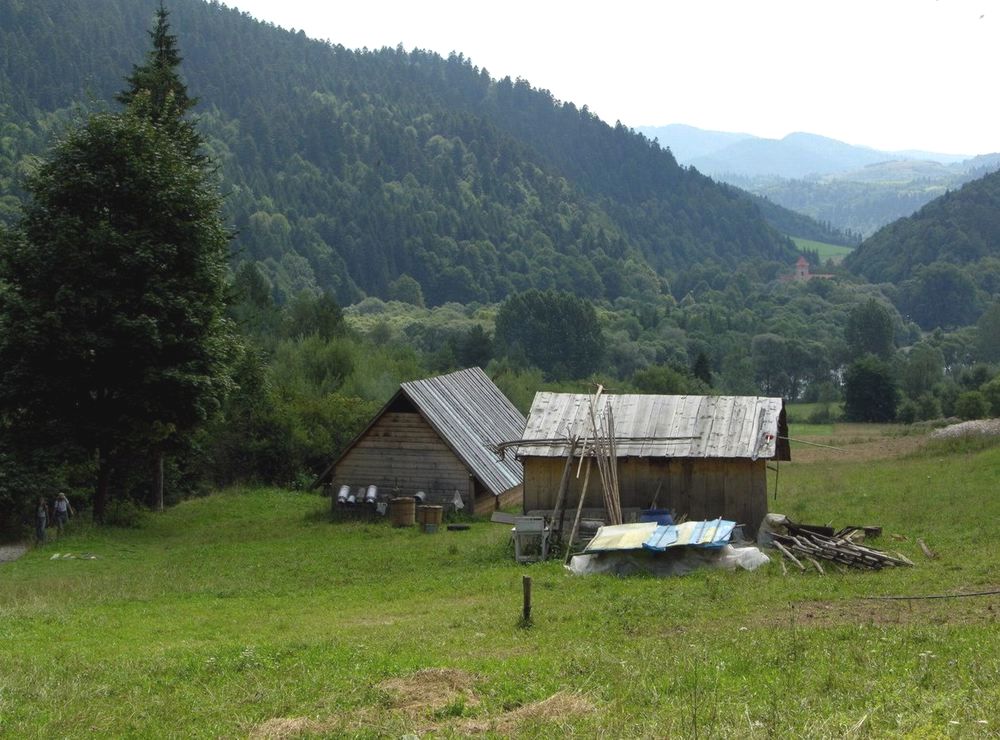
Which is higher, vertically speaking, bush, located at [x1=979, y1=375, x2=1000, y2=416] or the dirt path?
bush, located at [x1=979, y1=375, x2=1000, y2=416]

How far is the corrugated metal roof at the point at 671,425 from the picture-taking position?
26234 millimetres

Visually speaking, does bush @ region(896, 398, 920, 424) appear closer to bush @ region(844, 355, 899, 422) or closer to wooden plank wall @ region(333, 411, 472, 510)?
bush @ region(844, 355, 899, 422)

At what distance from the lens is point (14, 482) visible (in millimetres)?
29531

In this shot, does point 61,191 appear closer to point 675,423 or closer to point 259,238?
point 675,423

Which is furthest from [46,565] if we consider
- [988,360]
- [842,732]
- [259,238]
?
[259,238]

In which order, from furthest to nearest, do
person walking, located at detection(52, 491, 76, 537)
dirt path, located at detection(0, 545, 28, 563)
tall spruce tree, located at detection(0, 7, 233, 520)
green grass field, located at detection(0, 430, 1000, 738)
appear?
person walking, located at detection(52, 491, 76, 537)
tall spruce tree, located at detection(0, 7, 233, 520)
dirt path, located at detection(0, 545, 28, 563)
green grass field, located at detection(0, 430, 1000, 738)

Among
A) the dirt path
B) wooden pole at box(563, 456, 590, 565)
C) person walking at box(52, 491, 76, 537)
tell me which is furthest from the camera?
person walking at box(52, 491, 76, 537)

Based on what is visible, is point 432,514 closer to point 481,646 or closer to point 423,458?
point 423,458

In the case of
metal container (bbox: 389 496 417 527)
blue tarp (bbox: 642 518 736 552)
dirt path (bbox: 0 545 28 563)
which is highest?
blue tarp (bbox: 642 518 736 552)

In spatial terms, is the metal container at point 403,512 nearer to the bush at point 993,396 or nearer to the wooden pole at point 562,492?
the wooden pole at point 562,492

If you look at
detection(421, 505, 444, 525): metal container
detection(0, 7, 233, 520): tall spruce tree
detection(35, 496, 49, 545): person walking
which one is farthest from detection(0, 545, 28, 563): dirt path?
detection(421, 505, 444, 525): metal container

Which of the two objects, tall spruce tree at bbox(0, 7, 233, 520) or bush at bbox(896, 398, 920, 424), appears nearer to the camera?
tall spruce tree at bbox(0, 7, 233, 520)

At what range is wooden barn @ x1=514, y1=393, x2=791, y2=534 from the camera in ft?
86.0

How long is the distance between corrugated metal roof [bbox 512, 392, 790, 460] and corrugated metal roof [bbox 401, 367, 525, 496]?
6165 millimetres
